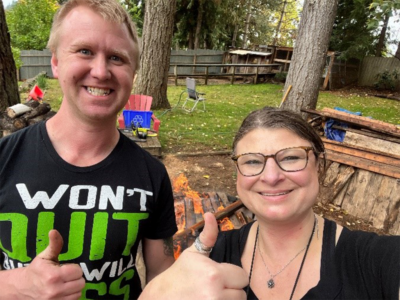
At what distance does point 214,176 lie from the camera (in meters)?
5.75

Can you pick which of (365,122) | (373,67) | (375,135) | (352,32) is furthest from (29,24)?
(373,67)

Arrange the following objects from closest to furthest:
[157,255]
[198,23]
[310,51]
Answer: [157,255]
[310,51]
[198,23]

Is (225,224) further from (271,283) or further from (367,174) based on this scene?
(367,174)

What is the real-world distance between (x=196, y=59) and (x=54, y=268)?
20160 millimetres

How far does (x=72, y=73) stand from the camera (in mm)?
1334

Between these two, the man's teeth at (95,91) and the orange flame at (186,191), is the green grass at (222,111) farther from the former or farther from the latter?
the man's teeth at (95,91)

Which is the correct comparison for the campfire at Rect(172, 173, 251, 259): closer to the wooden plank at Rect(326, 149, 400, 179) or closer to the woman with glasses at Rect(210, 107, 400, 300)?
the woman with glasses at Rect(210, 107, 400, 300)

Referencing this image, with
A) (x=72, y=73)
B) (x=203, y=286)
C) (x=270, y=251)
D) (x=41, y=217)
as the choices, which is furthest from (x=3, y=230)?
(x=270, y=251)

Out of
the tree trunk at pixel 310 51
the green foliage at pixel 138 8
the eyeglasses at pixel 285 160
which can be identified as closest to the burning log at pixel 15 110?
the eyeglasses at pixel 285 160

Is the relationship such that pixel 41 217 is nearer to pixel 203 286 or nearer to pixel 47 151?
pixel 47 151

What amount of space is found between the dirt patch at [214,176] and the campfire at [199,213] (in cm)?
93

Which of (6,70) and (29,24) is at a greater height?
(29,24)

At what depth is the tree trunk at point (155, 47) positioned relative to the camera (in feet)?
28.4

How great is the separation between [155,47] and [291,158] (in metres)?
8.39
